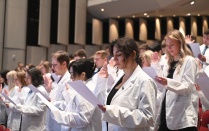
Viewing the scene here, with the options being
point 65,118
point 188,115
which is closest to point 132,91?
point 65,118

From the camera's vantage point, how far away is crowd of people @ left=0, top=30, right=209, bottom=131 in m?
2.33

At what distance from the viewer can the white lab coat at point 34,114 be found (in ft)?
14.4

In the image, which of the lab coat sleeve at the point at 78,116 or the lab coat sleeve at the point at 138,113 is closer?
the lab coat sleeve at the point at 138,113

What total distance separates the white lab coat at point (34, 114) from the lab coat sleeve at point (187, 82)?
200 cm

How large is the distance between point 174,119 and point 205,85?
46 cm

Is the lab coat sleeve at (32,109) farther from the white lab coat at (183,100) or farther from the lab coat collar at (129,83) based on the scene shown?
the lab coat collar at (129,83)

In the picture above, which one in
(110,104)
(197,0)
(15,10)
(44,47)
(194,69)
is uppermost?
(197,0)

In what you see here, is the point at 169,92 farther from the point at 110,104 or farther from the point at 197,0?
the point at 197,0

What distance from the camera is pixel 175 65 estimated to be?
3.35m

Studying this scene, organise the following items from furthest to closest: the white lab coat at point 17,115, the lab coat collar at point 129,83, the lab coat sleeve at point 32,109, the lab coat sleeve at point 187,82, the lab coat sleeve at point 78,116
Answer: the white lab coat at point 17,115 → the lab coat sleeve at point 32,109 → the lab coat sleeve at point 187,82 → the lab coat sleeve at point 78,116 → the lab coat collar at point 129,83

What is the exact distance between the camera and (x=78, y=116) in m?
Result: 2.88

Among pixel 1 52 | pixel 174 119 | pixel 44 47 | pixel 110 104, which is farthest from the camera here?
pixel 44 47

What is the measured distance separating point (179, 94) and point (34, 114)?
2.09m

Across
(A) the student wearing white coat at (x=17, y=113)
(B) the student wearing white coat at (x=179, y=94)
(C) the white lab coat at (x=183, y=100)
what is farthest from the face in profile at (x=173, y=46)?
(A) the student wearing white coat at (x=17, y=113)
